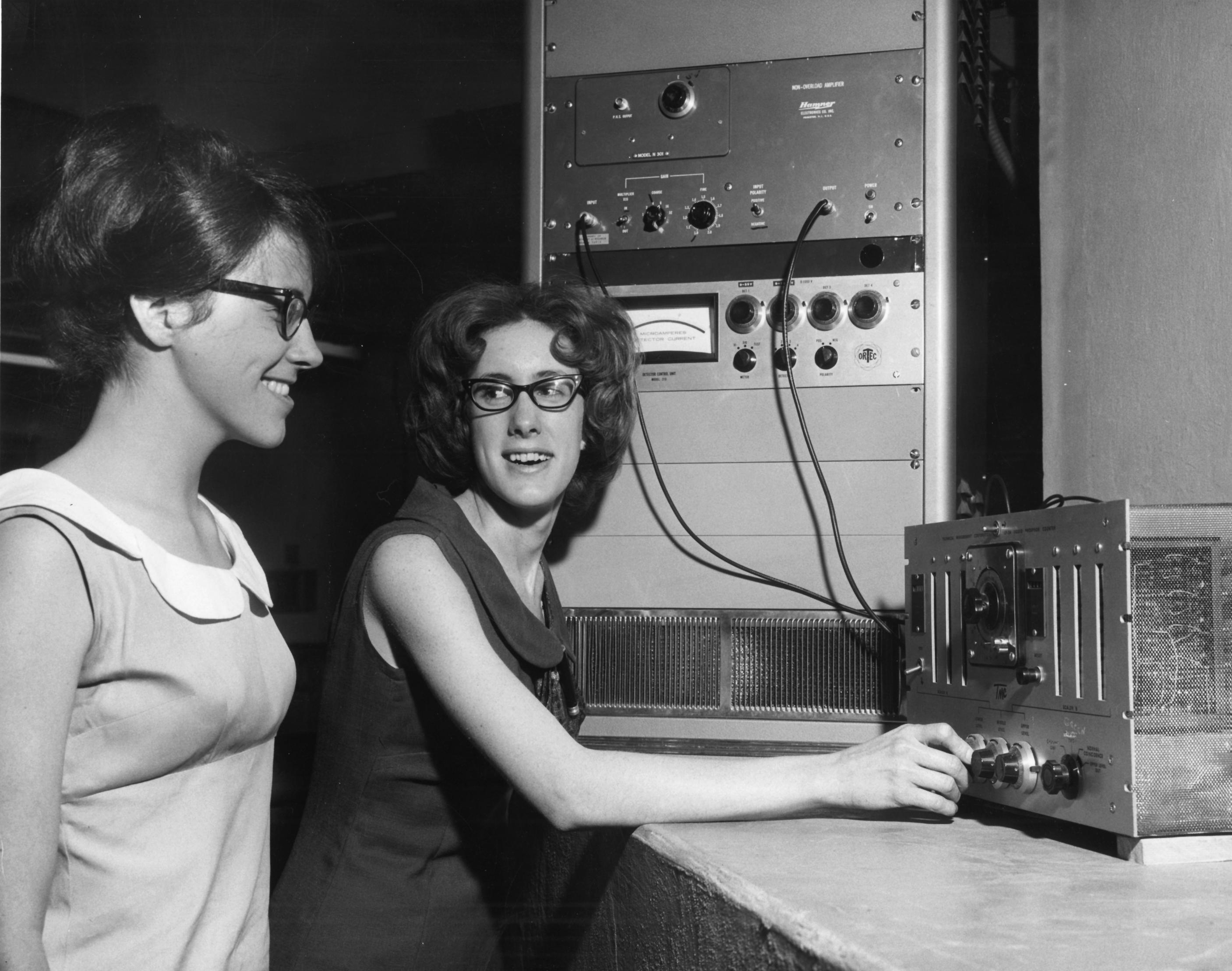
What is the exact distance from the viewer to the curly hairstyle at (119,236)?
104 cm

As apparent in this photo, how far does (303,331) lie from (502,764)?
0.49m

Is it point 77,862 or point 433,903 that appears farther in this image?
point 433,903

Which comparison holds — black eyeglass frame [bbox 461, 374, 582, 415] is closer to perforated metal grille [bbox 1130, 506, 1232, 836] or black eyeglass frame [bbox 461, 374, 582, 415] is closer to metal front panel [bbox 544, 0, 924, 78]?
metal front panel [bbox 544, 0, 924, 78]

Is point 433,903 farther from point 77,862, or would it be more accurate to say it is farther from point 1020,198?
point 1020,198

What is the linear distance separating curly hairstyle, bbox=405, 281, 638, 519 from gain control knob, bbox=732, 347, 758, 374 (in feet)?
0.46

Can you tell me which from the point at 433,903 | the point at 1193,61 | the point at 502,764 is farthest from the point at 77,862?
the point at 1193,61

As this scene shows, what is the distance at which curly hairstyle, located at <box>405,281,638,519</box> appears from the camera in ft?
5.00

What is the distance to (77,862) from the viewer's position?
92cm

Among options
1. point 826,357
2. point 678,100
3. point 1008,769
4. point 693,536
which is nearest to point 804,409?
point 826,357

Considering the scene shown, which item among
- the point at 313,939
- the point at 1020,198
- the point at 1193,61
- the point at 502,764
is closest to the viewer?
the point at 502,764

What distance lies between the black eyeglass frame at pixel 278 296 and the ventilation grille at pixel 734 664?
591mm

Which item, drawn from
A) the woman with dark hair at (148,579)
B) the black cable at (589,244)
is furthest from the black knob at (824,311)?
the woman with dark hair at (148,579)

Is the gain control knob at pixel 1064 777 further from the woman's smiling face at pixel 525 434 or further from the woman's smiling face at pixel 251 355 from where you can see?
the woman's smiling face at pixel 251 355

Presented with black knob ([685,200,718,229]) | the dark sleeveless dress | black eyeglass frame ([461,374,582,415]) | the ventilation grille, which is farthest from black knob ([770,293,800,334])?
the dark sleeveless dress
